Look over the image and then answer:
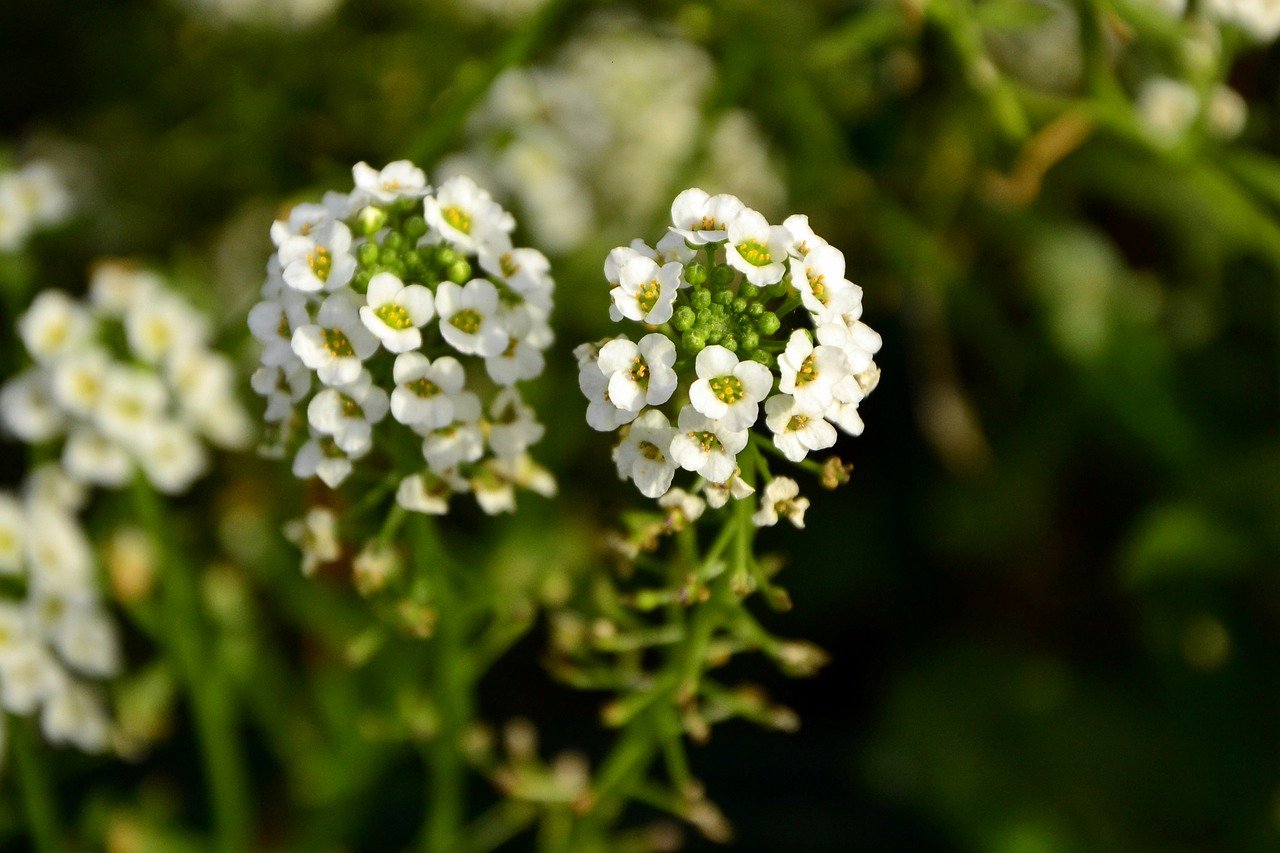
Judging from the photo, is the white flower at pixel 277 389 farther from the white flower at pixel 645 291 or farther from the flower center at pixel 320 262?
the white flower at pixel 645 291

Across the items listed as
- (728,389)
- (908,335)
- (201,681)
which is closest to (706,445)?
(728,389)

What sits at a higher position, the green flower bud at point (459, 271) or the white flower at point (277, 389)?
the green flower bud at point (459, 271)

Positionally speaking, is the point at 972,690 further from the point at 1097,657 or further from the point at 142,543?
the point at 142,543

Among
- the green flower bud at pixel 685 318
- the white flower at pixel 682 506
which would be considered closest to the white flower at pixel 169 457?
the white flower at pixel 682 506

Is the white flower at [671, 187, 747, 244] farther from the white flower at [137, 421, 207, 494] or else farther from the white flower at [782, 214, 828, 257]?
the white flower at [137, 421, 207, 494]

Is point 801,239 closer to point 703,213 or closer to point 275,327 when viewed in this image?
point 703,213

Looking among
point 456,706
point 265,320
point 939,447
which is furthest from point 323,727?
point 939,447

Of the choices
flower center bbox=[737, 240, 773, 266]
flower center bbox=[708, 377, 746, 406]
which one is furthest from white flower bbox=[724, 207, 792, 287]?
flower center bbox=[708, 377, 746, 406]
